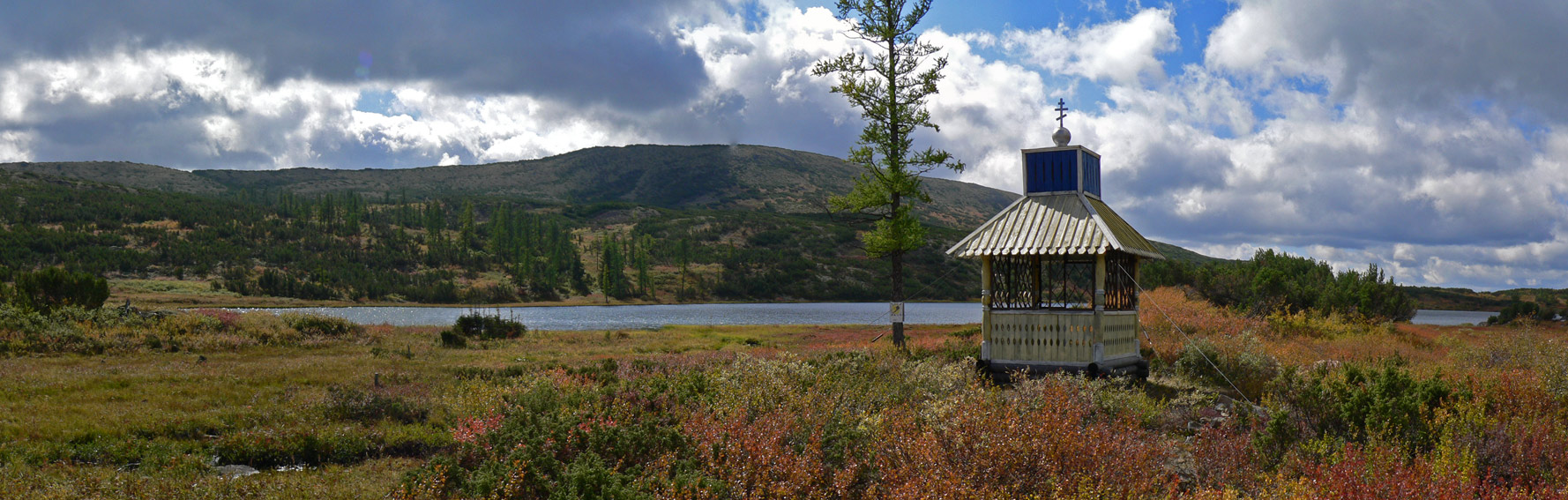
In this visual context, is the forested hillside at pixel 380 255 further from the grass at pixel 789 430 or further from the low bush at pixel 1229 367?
the grass at pixel 789 430

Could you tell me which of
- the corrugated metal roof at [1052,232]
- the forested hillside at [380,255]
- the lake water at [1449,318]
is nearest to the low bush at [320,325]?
the corrugated metal roof at [1052,232]

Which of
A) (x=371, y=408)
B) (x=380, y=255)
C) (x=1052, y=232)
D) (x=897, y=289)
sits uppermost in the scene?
(x=380, y=255)

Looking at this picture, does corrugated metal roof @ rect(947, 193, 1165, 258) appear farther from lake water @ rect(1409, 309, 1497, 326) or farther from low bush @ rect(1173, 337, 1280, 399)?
lake water @ rect(1409, 309, 1497, 326)

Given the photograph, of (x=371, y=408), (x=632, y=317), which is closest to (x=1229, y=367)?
(x=371, y=408)

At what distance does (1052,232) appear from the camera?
655 inches

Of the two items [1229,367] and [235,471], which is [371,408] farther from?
[1229,367]

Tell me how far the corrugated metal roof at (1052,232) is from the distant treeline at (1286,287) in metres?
21.1

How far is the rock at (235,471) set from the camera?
10.0m

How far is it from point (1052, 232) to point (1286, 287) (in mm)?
28369

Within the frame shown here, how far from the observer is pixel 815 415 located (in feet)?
32.0

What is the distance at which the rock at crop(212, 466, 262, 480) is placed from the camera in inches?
395

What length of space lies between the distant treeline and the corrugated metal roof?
69.1 feet

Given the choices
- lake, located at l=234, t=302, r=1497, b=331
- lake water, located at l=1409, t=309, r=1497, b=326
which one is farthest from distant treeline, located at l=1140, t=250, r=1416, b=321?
lake, located at l=234, t=302, r=1497, b=331

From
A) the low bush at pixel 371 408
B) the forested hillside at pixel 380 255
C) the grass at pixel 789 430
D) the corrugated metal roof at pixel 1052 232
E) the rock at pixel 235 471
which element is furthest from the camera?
the forested hillside at pixel 380 255
